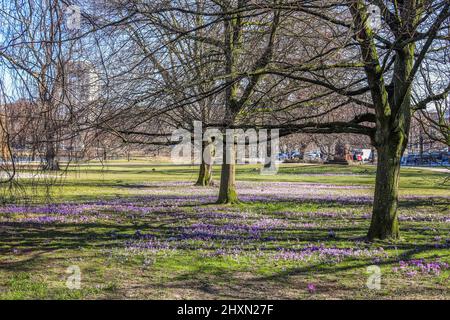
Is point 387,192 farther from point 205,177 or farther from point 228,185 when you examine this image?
point 205,177

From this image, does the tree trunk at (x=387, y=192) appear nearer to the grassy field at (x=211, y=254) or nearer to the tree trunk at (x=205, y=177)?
the grassy field at (x=211, y=254)

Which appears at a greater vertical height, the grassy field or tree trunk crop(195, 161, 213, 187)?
tree trunk crop(195, 161, 213, 187)

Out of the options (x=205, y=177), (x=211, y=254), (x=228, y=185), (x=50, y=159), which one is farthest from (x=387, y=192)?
(x=205, y=177)

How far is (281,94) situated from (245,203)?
709 centimetres

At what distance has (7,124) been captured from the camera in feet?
17.7

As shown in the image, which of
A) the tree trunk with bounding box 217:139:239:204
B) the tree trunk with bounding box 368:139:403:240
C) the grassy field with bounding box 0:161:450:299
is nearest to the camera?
the grassy field with bounding box 0:161:450:299

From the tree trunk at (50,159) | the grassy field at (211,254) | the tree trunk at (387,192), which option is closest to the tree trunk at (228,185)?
the grassy field at (211,254)

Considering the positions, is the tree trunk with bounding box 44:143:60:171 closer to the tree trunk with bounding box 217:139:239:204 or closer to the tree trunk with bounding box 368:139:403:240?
the tree trunk with bounding box 368:139:403:240

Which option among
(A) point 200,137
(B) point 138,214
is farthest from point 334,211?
(B) point 138,214

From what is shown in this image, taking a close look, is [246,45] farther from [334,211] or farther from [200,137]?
[334,211]

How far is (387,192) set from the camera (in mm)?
9414

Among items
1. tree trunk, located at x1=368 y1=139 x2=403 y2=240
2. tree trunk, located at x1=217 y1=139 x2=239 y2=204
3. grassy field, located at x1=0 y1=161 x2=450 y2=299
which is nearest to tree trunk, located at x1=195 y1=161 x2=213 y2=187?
tree trunk, located at x1=217 y1=139 x2=239 y2=204

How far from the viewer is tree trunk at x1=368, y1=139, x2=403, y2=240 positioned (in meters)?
9.33

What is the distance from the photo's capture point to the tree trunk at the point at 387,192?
9.33 metres
